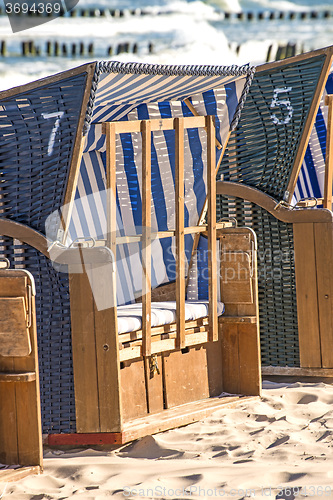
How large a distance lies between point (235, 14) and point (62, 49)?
460 centimetres

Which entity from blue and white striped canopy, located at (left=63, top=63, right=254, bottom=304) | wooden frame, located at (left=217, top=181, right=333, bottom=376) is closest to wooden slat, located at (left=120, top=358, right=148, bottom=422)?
blue and white striped canopy, located at (left=63, top=63, right=254, bottom=304)

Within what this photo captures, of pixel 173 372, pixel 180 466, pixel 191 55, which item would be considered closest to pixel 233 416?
pixel 173 372

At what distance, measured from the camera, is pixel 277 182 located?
5062 mm

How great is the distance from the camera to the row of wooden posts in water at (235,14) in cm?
1472

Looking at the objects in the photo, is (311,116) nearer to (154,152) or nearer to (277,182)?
(277,182)

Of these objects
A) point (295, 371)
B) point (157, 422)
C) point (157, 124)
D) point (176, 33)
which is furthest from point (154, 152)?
A: point (176, 33)

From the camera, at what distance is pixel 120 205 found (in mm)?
5070

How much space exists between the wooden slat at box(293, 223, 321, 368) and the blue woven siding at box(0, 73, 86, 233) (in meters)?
2.14

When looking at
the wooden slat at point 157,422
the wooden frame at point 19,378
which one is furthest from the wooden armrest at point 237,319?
the wooden frame at point 19,378

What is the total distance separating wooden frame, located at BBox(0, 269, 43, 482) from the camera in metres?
3.03

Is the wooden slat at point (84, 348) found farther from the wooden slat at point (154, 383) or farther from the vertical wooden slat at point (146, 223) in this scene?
the wooden slat at point (154, 383)

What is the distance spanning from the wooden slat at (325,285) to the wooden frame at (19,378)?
254 cm

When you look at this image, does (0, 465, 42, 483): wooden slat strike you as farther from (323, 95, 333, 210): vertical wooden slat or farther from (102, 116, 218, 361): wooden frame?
(323, 95, 333, 210): vertical wooden slat

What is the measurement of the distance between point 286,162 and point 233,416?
79.5 inches
